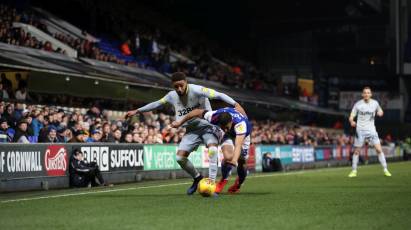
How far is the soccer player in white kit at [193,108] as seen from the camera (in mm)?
12266

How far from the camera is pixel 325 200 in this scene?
36.6 feet

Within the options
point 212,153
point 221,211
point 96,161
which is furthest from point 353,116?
point 221,211

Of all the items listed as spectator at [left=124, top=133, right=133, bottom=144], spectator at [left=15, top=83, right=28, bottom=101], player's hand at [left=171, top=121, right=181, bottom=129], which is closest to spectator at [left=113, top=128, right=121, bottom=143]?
spectator at [left=124, top=133, right=133, bottom=144]

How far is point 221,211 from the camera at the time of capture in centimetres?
951

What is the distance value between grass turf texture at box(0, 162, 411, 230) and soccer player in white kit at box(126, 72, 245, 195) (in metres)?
0.70

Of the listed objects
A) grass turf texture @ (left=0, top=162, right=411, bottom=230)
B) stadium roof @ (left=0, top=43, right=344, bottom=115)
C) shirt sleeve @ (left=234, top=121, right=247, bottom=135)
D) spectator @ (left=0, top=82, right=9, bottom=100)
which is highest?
stadium roof @ (left=0, top=43, right=344, bottom=115)

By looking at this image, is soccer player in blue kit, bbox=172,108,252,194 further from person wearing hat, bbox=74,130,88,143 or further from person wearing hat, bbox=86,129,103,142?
person wearing hat, bbox=86,129,103,142

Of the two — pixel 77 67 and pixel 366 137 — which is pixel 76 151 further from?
pixel 77 67

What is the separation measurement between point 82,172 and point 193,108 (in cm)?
583

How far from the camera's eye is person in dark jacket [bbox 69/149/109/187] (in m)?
17.4

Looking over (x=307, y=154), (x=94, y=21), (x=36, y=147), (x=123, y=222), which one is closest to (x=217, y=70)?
(x=94, y=21)

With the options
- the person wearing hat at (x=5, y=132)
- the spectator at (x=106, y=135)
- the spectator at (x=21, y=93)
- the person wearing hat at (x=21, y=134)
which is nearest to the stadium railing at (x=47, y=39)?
the spectator at (x=21, y=93)

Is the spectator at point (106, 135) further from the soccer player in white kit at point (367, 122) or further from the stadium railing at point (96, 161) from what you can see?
the soccer player in white kit at point (367, 122)

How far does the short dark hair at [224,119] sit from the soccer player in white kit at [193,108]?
0.27 m
